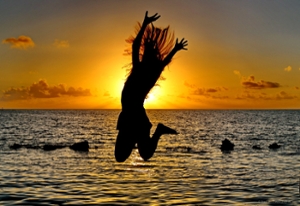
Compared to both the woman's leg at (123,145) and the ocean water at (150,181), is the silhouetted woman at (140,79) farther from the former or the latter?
the ocean water at (150,181)

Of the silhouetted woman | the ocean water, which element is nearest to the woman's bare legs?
the silhouetted woman

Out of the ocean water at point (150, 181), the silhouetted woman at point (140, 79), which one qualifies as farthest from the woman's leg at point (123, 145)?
the ocean water at point (150, 181)

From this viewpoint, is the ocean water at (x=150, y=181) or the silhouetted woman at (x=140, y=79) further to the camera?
the ocean water at (x=150, y=181)

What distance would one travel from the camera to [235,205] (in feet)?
69.3

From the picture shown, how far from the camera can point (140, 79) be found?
7.51 m

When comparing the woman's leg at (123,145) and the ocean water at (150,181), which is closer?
the woman's leg at (123,145)

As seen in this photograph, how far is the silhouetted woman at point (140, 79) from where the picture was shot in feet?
24.6

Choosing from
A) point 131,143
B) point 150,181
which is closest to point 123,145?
point 131,143

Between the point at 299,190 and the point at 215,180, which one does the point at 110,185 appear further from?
the point at 299,190

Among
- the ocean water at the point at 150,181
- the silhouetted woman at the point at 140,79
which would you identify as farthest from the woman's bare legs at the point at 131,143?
the ocean water at the point at 150,181

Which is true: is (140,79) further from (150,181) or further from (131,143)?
(150,181)

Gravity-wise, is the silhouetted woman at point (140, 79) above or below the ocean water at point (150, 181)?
above

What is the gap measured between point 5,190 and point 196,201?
38.4 feet

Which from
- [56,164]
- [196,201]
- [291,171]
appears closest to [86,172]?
[56,164]
